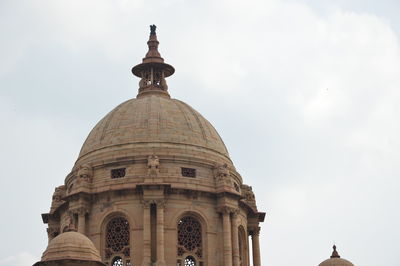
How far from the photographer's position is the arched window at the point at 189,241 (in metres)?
74.5

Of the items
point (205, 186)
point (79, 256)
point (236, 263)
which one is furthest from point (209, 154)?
point (79, 256)

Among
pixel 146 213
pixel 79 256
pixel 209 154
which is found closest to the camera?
pixel 79 256

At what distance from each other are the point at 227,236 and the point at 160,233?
5053 millimetres

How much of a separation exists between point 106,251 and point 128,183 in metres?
5.08

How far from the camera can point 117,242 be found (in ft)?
246

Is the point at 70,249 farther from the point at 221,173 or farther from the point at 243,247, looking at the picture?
the point at 243,247

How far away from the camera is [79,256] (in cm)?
6225

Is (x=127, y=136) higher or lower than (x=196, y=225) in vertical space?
higher

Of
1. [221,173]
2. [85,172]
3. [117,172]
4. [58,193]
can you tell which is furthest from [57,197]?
[221,173]

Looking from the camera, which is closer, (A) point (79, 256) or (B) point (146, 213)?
(A) point (79, 256)

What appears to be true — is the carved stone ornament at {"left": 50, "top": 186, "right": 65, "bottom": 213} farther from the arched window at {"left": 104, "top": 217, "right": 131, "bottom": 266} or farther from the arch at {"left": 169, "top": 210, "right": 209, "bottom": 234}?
the arch at {"left": 169, "top": 210, "right": 209, "bottom": 234}

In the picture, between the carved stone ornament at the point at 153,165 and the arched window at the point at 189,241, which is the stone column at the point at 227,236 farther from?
the carved stone ornament at the point at 153,165

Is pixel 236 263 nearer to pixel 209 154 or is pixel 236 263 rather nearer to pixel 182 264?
pixel 182 264

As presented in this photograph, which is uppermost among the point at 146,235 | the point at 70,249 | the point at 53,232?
the point at 53,232
